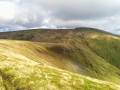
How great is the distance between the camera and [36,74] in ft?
130

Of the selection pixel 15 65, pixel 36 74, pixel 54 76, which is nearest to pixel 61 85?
pixel 54 76

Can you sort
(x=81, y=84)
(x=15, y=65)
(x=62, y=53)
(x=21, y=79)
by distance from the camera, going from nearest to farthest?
(x=21, y=79)
(x=81, y=84)
(x=15, y=65)
(x=62, y=53)

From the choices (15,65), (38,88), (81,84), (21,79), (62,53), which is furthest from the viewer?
(62,53)

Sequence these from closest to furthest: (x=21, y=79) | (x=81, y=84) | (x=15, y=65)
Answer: (x=21, y=79), (x=81, y=84), (x=15, y=65)

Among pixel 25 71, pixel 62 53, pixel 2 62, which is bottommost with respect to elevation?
pixel 62 53

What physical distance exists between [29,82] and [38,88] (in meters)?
3.98

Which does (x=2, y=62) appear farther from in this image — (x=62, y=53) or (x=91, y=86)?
(x=62, y=53)

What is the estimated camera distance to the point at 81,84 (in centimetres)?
3966

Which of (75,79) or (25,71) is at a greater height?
(25,71)

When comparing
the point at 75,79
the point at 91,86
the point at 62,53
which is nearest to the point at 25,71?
the point at 75,79

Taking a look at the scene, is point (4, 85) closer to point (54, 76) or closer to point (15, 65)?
point (15, 65)

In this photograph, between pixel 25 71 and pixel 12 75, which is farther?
pixel 25 71

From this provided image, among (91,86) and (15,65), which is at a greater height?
(15,65)

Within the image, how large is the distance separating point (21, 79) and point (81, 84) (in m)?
21.9
